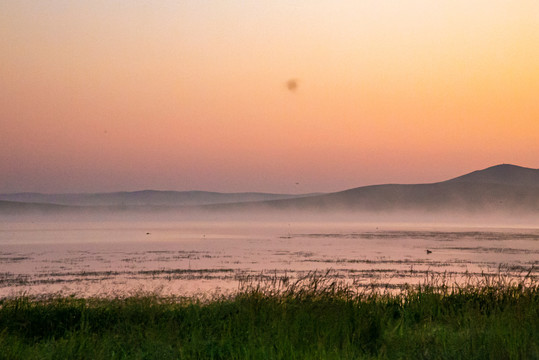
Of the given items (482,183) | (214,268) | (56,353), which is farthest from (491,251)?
(482,183)

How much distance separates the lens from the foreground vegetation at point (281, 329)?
8.48 meters

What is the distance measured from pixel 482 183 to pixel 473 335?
201m

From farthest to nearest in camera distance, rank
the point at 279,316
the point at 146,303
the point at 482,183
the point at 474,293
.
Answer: the point at 482,183 < the point at 474,293 < the point at 146,303 < the point at 279,316

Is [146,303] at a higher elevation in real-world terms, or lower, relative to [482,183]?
lower

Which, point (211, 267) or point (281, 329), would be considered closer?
point (281, 329)

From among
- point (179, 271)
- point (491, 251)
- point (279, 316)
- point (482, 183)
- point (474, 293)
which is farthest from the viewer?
point (482, 183)

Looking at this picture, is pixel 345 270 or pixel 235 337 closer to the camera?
pixel 235 337

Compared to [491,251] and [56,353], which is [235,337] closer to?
[56,353]

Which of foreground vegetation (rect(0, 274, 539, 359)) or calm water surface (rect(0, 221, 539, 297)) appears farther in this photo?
calm water surface (rect(0, 221, 539, 297))

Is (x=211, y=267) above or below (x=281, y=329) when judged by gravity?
above

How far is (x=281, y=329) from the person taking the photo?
974 centimetres

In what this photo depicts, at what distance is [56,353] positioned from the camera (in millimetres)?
8641

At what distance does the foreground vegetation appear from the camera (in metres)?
8.48

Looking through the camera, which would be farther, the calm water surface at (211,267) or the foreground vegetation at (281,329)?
the calm water surface at (211,267)
